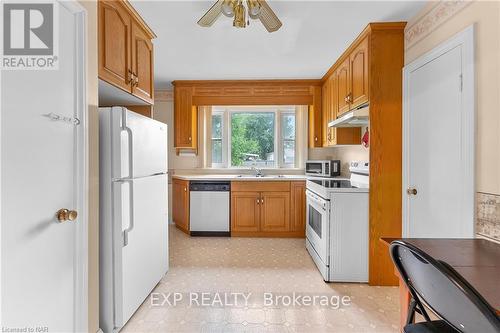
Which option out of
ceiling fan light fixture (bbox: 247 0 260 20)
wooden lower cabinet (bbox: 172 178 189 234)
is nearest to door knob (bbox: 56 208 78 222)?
ceiling fan light fixture (bbox: 247 0 260 20)

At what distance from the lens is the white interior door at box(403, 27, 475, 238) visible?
5.36 ft

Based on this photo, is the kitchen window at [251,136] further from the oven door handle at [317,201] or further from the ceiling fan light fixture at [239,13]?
the ceiling fan light fixture at [239,13]

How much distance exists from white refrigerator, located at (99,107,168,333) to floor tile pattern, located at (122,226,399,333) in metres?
0.22

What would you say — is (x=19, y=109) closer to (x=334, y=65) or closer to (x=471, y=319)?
(x=471, y=319)

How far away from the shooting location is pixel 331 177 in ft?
12.3

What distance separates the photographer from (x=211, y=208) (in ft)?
12.6

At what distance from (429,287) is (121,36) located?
2.31 metres

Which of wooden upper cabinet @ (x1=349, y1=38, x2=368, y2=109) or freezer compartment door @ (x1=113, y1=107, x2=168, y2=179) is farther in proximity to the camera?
wooden upper cabinet @ (x1=349, y1=38, x2=368, y2=109)

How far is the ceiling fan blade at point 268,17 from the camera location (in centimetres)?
160

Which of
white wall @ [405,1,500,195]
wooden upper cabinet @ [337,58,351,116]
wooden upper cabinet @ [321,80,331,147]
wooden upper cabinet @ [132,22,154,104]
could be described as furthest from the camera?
wooden upper cabinet @ [321,80,331,147]

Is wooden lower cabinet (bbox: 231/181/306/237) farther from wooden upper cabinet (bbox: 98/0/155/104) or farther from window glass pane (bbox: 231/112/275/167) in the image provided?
wooden upper cabinet (bbox: 98/0/155/104)

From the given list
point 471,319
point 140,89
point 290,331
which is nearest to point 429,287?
point 471,319

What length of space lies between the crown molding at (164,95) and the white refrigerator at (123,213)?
2.51 meters

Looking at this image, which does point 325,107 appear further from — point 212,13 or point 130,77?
point 130,77
